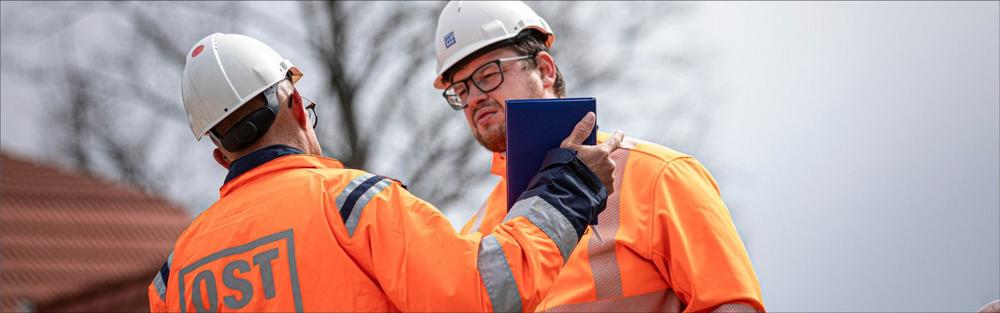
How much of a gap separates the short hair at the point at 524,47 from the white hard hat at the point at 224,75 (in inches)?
37.0

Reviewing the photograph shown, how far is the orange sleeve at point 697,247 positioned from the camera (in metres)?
3.21

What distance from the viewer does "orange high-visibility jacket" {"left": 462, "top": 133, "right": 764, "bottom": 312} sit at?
3.24m

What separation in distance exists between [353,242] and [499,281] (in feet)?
1.20

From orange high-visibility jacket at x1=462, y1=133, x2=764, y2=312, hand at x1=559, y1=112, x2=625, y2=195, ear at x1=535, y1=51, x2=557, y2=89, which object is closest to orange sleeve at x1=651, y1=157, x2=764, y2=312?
orange high-visibility jacket at x1=462, y1=133, x2=764, y2=312

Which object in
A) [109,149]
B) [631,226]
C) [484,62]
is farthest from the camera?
[109,149]

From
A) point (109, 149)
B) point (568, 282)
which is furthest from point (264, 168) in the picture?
point (109, 149)

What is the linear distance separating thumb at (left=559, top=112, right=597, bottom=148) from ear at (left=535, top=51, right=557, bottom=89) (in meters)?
1.10

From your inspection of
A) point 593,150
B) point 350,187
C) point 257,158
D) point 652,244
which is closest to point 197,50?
point 257,158

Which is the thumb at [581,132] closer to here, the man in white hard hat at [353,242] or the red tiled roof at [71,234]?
the man in white hard hat at [353,242]

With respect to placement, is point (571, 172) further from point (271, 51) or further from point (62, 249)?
point (62, 249)

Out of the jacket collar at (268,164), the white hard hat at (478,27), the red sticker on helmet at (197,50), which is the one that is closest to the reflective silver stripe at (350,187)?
the jacket collar at (268,164)

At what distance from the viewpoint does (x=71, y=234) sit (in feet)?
46.6

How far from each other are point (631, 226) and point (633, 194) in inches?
4.3

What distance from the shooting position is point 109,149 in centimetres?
1995
